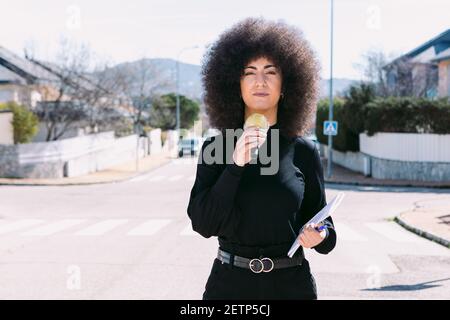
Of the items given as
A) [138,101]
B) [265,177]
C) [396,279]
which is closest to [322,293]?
[396,279]

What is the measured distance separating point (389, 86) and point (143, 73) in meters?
22.0

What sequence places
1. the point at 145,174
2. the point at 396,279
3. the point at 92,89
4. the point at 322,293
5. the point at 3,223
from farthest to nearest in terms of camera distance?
1. the point at 92,89
2. the point at 145,174
3. the point at 3,223
4. the point at 396,279
5. the point at 322,293

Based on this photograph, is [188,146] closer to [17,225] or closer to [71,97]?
[71,97]

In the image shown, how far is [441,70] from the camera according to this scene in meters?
38.9

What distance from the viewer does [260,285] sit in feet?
10.3

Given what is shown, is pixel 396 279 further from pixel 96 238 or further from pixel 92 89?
pixel 92 89

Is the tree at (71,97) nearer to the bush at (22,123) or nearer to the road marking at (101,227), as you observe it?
the bush at (22,123)

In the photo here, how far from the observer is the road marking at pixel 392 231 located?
41.9 feet

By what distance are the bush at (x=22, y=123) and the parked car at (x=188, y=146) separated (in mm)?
20939

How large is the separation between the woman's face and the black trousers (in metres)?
0.80

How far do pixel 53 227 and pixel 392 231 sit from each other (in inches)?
283

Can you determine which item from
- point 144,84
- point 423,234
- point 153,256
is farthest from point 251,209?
point 144,84

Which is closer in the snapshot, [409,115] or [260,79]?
[260,79]

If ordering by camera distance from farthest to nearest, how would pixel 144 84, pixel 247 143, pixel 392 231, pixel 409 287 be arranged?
pixel 144 84 < pixel 392 231 < pixel 409 287 < pixel 247 143
